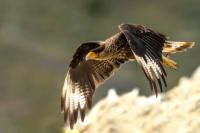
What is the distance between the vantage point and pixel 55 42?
2180 centimetres

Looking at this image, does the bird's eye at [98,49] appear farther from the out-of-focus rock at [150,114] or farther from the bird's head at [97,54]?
the out-of-focus rock at [150,114]

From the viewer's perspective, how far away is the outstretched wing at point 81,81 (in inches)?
352

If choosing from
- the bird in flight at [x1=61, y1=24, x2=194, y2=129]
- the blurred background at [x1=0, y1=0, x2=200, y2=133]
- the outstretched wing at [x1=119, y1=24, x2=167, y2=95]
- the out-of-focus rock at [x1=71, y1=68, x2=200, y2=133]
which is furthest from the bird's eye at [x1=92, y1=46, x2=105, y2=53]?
the blurred background at [x1=0, y1=0, x2=200, y2=133]

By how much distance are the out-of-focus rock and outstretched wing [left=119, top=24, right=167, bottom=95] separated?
132cm

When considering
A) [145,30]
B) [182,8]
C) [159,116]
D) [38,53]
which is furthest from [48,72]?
[145,30]

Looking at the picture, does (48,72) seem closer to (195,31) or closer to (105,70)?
(195,31)

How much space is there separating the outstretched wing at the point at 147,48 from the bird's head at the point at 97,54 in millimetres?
505

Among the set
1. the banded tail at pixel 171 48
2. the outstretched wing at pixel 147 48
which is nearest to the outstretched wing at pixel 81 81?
the banded tail at pixel 171 48

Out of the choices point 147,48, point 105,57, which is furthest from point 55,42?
point 147,48

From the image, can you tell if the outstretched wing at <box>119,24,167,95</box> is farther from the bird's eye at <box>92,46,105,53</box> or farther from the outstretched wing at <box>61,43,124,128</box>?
the outstretched wing at <box>61,43,124,128</box>

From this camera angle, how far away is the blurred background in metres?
17.6

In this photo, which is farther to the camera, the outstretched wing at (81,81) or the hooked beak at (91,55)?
the outstretched wing at (81,81)

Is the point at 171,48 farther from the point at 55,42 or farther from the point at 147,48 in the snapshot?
the point at 55,42

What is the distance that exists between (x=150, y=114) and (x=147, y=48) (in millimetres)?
2119
